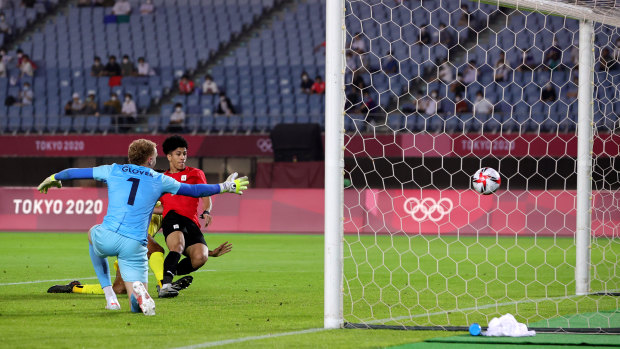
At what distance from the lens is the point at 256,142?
2630 centimetres

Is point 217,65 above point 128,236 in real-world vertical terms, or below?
above

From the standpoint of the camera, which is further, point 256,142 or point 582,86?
point 256,142

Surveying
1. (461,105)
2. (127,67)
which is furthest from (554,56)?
(127,67)

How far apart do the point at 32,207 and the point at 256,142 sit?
20.3 feet

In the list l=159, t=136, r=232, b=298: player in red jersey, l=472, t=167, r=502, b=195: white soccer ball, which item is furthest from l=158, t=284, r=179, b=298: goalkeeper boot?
l=472, t=167, r=502, b=195: white soccer ball

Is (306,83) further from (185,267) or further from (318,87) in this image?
(185,267)

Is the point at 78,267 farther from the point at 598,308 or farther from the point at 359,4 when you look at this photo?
the point at 359,4

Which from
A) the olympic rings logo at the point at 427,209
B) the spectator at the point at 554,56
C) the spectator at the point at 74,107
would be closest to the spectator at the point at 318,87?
the spectator at the point at 554,56

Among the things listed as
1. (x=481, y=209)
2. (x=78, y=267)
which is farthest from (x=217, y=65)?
(x=78, y=267)

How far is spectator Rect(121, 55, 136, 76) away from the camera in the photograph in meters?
30.3

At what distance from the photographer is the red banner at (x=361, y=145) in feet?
79.6

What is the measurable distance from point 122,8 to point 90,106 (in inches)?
244

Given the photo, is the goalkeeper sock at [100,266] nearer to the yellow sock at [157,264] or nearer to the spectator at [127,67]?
the yellow sock at [157,264]

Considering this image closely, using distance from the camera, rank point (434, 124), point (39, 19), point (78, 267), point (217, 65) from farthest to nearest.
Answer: point (39, 19), point (217, 65), point (434, 124), point (78, 267)
